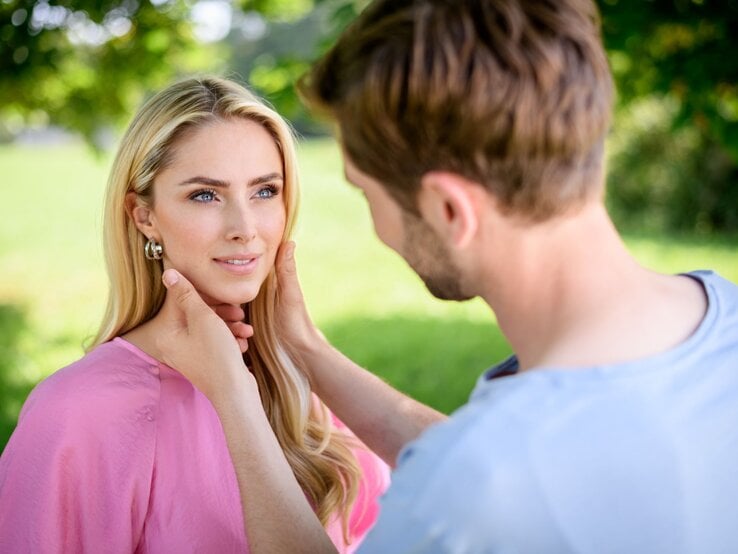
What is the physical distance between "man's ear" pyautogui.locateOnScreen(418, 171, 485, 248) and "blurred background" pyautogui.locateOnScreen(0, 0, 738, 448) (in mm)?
1633

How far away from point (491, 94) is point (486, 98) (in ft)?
0.03

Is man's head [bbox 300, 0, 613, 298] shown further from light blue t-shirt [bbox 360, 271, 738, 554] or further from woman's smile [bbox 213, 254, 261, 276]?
woman's smile [bbox 213, 254, 261, 276]

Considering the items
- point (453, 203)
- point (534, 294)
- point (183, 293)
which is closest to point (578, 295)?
point (534, 294)

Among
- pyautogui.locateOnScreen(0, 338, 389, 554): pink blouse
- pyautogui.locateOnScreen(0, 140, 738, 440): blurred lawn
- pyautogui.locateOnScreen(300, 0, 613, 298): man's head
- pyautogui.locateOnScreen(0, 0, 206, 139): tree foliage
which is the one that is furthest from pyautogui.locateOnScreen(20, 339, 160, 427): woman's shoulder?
pyautogui.locateOnScreen(0, 0, 206, 139): tree foliage

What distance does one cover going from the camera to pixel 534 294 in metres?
1.63

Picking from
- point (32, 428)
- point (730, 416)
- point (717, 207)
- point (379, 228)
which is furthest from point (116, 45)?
point (717, 207)

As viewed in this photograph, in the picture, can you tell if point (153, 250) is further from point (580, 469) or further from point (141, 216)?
point (580, 469)

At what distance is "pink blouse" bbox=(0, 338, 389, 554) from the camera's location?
2.25m

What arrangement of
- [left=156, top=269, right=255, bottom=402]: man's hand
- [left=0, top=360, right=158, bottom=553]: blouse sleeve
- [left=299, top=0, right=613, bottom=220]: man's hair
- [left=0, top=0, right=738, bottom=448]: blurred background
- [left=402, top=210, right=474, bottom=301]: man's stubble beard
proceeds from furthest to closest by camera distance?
[left=0, top=0, right=738, bottom=448]: blurred background
[left=0, top=360, right=158, bottom=553]: blouse sleeve
[left=156, top=269, right=255, bottom=402]: man's hand
[left=402, top=210, right=474, bottom=301]: man's stubble beard
[left=299, top=0, right=613, bottom=220]: man's hair

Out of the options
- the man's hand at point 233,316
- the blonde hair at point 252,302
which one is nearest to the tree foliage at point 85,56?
the blonde hair at point 252,302

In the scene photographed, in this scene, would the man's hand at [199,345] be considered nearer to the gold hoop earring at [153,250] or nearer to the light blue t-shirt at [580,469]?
the gold hoop earring at [153,250]

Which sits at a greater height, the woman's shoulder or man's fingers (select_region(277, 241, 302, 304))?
man's fingers (select_region(277, 241, 302, 304))

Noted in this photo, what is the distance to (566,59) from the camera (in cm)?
155

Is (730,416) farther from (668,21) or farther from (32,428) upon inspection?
(668,21)
